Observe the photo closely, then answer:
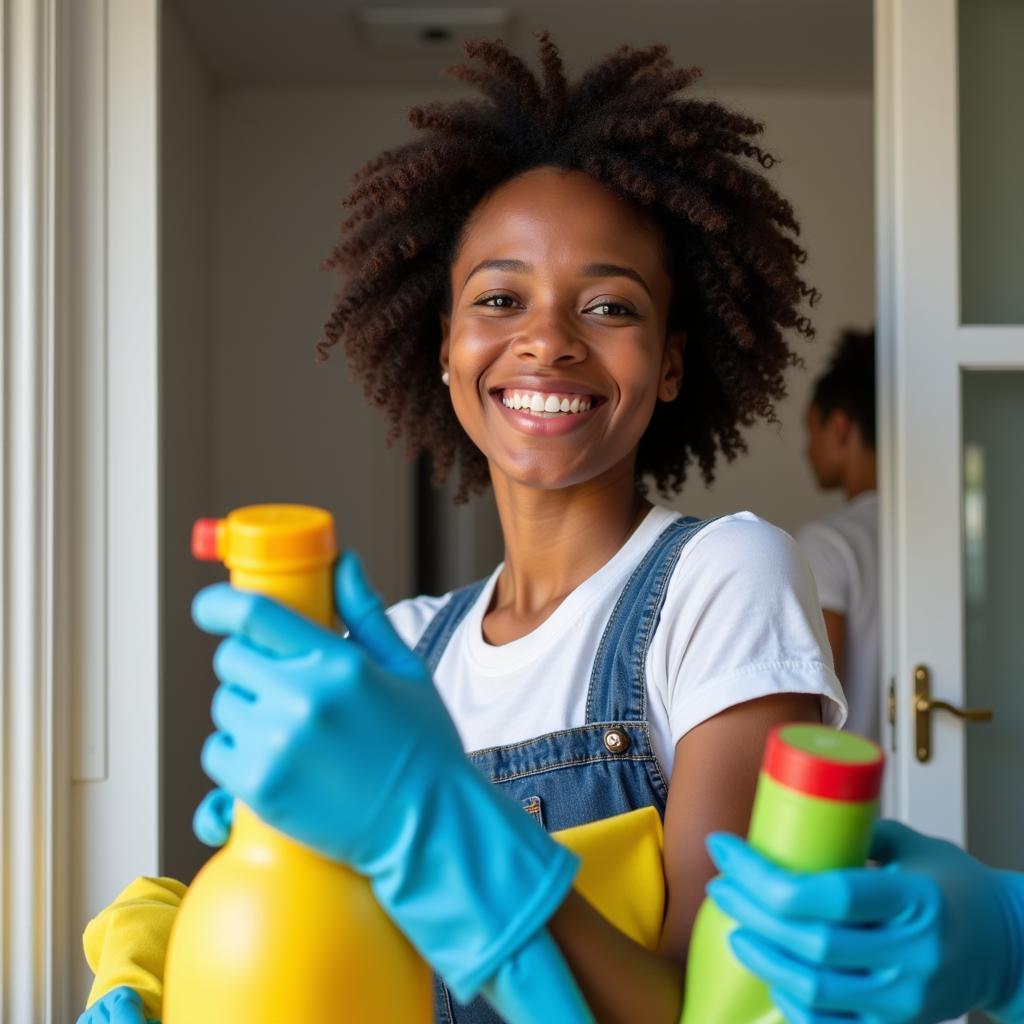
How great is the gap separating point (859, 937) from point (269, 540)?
36cm

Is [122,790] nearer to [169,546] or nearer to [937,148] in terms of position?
[169,546]

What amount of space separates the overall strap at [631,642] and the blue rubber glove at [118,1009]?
401 millimetres

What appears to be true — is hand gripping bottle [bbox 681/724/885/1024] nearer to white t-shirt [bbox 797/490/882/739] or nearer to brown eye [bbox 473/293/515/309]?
brown eye [bbox 473/293/515/309]

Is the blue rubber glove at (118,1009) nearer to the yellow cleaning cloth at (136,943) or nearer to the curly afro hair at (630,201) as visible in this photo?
the yellow cleaning cloth at (136,943)

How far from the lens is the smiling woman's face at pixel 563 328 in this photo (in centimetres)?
110

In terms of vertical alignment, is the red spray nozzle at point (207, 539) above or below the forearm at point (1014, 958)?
above

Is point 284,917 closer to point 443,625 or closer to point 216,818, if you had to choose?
point 216,818

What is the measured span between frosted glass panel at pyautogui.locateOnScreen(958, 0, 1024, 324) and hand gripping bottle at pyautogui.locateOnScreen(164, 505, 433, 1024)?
152cm

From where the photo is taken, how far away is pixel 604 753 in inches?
38.0

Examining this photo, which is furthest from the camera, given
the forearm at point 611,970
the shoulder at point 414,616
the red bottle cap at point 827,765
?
the shoulder at point 414,616

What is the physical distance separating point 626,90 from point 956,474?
86 cm

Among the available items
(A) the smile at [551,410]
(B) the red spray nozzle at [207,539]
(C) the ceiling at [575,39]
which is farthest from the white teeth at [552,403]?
(C) the ceiling at [575,39]

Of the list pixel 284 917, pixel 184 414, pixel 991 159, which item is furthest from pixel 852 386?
pixel 284 917
